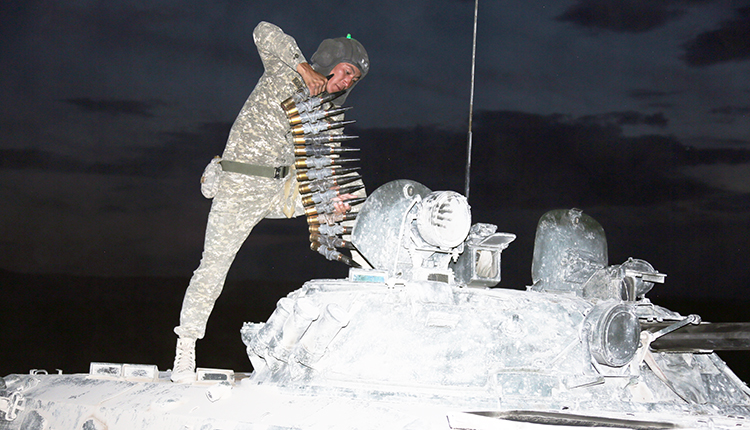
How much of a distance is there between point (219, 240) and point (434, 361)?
2.59 meters

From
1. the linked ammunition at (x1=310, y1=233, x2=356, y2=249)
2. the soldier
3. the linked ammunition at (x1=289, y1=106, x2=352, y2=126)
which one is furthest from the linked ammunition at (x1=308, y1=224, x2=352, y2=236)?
the linked ammunition at (x1=289, y1=106, x2=352, y2=126)

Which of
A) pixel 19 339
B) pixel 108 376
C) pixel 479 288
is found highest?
pixel 479 288

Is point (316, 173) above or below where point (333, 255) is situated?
above

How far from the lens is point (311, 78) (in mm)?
5777

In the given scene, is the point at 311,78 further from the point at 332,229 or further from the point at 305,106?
the point at 332,229

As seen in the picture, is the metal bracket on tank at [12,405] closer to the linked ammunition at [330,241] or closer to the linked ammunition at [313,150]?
the linked ammunition at [330,241]

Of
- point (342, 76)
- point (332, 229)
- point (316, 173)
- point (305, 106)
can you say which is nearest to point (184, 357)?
point (332, 229)

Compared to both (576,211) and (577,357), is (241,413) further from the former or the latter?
(576,211)

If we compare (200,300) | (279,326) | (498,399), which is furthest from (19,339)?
(498,399)

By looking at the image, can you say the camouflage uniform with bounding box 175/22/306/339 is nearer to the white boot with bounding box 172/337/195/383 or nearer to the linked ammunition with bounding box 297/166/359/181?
the white boot with bounding box 172/337/195/383

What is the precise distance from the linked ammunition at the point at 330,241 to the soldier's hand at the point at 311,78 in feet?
4.12

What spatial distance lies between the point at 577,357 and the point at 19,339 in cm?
1165

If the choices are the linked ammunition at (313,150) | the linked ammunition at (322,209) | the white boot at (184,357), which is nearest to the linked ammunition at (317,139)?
the linked ammunition at (313,150)

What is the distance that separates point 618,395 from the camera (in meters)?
4.16
